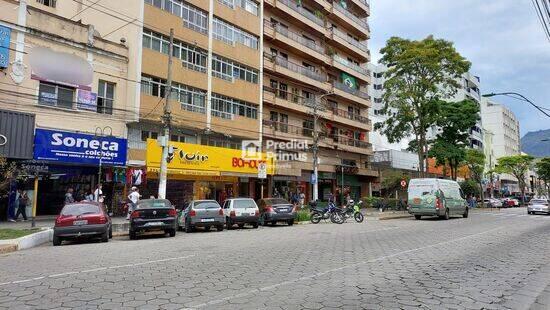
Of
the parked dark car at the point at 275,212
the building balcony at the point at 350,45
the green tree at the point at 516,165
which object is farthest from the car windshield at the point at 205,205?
the green tree at the point at 516,165

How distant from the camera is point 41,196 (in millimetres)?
24672

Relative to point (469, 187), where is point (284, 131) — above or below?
above

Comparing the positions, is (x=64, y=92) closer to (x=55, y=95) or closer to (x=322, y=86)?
(x=55, y=95)

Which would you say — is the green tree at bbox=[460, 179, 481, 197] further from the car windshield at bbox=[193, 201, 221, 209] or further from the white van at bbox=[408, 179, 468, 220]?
the car windshield at bbox=[193, 201, 221, 209]

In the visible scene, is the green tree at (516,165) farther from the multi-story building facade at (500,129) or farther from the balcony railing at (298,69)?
the balcony railing at (298,69)

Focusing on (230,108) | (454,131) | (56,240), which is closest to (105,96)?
(230,108)

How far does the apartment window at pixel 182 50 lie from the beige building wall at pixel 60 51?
6.38 ft

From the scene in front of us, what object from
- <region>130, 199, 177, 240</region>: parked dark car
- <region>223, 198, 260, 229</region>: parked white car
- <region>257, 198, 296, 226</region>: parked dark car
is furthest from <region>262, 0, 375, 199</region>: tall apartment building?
<region>130, 199, 177, 240</region>: parked dark car

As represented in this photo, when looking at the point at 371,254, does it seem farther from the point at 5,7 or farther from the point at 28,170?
the point at 5,7

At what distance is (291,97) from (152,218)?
2637 centimetres

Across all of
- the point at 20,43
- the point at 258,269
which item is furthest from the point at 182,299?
the point at 20,43

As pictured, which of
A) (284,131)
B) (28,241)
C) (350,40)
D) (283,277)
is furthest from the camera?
(350,40)

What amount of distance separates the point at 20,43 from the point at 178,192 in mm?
13063

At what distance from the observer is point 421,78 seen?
4050 centimetres
